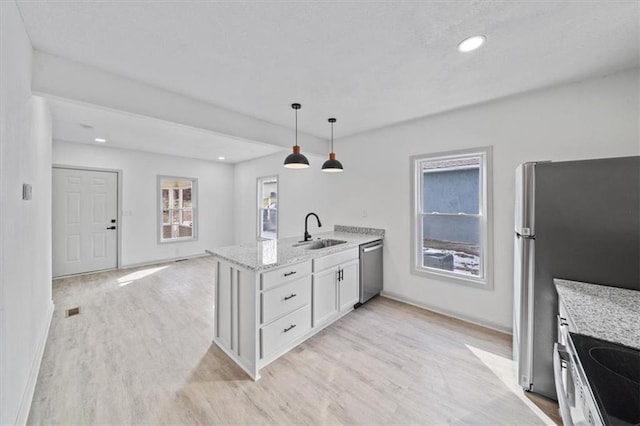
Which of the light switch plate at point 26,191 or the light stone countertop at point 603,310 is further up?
the light switch plate at point 26,191

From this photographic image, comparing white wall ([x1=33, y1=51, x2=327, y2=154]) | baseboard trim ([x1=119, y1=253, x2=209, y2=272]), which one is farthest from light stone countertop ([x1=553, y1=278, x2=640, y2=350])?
baseboard trim ([x1=119, y1=253, x2=209, y2=272])

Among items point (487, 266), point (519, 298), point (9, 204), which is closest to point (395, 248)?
point (487, 266)

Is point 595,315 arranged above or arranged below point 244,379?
above

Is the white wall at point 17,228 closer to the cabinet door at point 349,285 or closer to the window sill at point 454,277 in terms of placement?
the cabinet door at point 349,285

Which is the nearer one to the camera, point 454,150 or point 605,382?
point 605,382

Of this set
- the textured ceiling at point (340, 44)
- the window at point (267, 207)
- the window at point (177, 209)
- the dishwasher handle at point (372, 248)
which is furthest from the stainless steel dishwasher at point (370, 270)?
the window at point (177, 209)

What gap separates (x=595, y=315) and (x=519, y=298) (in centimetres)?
75

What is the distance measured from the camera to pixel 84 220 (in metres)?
4.77

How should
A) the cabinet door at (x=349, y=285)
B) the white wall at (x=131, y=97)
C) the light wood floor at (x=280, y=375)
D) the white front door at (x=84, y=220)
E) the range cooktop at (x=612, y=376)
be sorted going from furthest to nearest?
the white front door at (x=84, y=220), the cabinet door at (x=349, y=285), the white wall at (x=131, y=97), the light wood floor at (x=280, y=375), the range cooktop at (x=612, y=376)

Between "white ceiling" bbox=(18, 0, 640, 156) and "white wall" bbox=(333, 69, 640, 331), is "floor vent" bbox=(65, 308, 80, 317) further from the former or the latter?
"white wall" bbox=(333, 69, 640, 331)

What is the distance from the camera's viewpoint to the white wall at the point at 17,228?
1.30 m

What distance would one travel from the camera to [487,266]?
283 centimetres

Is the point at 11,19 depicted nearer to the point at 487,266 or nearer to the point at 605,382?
the point at 605,382

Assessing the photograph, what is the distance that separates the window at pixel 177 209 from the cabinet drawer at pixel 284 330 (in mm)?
4812
